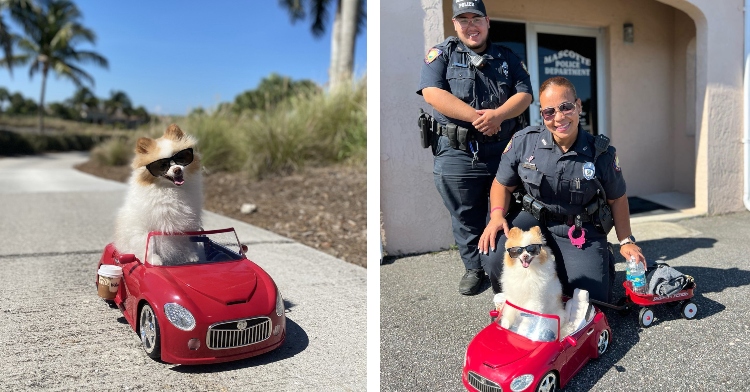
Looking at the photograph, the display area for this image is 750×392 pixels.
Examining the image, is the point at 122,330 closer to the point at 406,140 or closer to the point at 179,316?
the point at 179,316

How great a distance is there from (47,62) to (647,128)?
43.8 metres

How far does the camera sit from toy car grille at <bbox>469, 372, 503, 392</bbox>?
7.95 ft

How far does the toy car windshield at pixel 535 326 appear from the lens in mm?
2629

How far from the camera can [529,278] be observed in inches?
109

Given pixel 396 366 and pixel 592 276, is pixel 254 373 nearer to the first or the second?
pixel 396 366

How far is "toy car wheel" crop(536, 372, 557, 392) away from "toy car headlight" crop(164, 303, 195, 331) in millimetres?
1734

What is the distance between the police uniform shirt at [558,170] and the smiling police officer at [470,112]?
1.00 ft

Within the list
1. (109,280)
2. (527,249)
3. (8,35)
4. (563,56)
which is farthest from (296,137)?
(8,35)

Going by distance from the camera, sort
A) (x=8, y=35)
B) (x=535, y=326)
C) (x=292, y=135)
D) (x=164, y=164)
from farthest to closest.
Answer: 1. (x=8, y=35)
2. (x=292, y=135)
3. (x=164, y=164)
4. (x=535, y=326)

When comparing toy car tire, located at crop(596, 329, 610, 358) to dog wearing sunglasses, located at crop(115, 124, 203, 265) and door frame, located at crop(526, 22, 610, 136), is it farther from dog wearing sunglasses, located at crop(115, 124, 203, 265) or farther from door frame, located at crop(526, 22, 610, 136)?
door frame, located at crop(526, 22, 610, 136)

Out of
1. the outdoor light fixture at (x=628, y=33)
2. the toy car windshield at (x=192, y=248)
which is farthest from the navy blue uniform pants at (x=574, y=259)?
the outdoor light fixture at (x=628, y=33)

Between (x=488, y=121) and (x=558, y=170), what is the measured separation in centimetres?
53

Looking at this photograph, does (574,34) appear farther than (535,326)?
Yes

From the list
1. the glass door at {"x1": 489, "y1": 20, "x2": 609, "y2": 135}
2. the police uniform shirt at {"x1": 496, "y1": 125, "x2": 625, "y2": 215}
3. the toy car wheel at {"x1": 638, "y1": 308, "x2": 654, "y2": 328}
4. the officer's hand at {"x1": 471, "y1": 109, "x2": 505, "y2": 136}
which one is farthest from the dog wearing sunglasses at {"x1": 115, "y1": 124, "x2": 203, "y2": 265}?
the glass door at {"x1": 489, "y1": 20, "x2": 609, "y2": 135}
